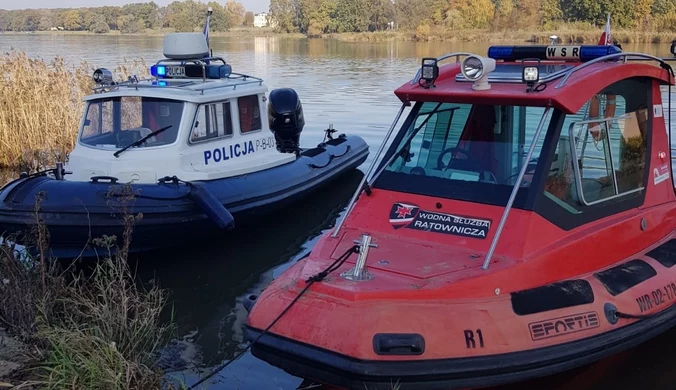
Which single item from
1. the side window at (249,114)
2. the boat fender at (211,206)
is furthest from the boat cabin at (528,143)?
the side window at (249,114)

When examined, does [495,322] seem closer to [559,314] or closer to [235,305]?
[559,314]

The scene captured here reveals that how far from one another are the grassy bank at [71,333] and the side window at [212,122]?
2.87 meters

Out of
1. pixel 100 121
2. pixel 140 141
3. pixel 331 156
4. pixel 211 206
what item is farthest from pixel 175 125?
pixel 331 156

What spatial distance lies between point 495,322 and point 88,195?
4.91m

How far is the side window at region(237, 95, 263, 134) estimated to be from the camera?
9672 millimetres

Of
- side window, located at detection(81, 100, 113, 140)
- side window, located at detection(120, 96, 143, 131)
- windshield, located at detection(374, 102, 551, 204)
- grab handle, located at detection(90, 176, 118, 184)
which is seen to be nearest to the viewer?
windshield, located at detection(374, 102, 551, 204)

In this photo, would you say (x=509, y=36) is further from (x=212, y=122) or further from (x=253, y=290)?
(x=253, y=290)

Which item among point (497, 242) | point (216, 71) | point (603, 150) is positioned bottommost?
point (497, 242)

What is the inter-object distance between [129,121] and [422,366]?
5997 millimetres

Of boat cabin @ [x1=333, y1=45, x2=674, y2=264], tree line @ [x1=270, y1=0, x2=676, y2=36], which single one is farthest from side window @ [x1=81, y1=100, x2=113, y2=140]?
tree line @ [x1=270, y1=0, x2=676, y2=36]

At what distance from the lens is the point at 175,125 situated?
8875mm

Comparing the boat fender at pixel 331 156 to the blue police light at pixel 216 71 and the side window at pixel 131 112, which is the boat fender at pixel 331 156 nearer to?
the blue police light at pixel 216 71

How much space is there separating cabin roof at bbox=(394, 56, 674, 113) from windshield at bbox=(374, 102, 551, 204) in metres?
0.19

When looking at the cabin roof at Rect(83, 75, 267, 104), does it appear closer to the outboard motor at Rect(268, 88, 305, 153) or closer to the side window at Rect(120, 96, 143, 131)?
the side window at Rect(120, 96, 143, 131)
